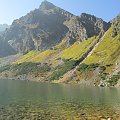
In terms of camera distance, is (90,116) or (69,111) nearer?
(90,116)

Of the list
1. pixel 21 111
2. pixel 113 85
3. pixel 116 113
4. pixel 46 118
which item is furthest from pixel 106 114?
pixel 113 85

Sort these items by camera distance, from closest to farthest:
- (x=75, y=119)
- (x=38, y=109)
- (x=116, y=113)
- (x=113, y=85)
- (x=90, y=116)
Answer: (x=75, y=119), (x=90, y=116), (x=116, y=113), (x=38, y=109), (x=113, y=85)

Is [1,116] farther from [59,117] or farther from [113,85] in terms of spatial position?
[113,85]

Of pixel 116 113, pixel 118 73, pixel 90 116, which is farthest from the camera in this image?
pixel 118 73

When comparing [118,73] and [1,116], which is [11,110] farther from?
[118,73]

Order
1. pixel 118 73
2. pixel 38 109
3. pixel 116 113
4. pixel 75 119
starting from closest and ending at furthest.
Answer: pixel 75 119 → pixel 116 113 → pixel 38 109 → pixel 118 73

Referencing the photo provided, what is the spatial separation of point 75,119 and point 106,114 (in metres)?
10.9

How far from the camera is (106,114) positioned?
69625 millimetres

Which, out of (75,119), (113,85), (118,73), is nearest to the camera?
(75,119)

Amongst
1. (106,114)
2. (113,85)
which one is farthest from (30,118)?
(113,85)

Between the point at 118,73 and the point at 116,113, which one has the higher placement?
the point at 118,73

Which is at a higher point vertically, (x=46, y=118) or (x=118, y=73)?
(x=118, y=73)

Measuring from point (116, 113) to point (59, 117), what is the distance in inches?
596

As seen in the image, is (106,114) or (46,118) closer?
(46,118)
